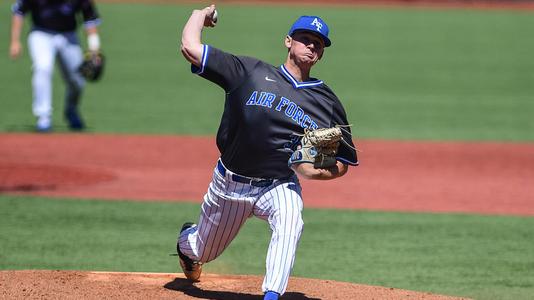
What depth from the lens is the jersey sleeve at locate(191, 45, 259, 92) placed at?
5520mm

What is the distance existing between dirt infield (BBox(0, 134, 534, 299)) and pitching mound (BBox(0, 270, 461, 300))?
11.1 ft

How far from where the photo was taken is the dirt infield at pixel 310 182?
10.0m

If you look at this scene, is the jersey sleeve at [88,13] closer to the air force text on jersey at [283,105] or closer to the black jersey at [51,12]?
the black jersey at [51,12]

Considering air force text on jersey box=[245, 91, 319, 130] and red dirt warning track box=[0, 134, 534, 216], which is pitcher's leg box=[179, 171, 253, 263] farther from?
red dirt warning track box=[0, 134, 534, 216]

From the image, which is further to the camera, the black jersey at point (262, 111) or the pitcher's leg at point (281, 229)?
the black jersey at point (262, 111)

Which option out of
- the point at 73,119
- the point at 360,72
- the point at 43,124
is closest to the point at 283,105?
the point at 43,124

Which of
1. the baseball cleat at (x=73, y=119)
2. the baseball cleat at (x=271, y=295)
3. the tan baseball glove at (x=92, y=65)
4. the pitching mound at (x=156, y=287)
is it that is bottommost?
the pitching mound at (x=156, y=287)

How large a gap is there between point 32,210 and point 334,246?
2.84 meters

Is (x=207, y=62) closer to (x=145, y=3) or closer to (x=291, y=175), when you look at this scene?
(x=291, y=175)

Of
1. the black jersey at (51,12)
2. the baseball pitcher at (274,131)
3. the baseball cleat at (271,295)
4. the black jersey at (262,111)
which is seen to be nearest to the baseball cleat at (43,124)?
the black jersey at (51,12)

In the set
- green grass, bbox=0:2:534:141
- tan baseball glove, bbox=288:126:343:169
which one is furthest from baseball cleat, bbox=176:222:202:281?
green grass, bbox=0:2:534:141

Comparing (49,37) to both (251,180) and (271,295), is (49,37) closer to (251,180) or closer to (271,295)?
(251,180)

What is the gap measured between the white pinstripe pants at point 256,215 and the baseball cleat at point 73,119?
7549 mm

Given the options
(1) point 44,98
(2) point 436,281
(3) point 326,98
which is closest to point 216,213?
(3) point 326,98
